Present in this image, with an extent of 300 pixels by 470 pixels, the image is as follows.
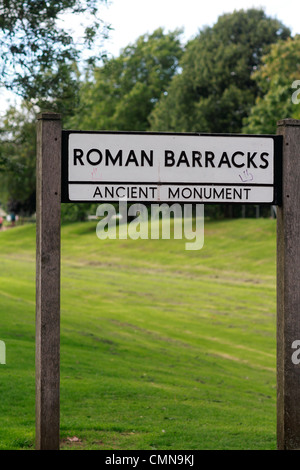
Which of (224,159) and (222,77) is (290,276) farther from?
(222,77)

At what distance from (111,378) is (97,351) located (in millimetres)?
3489

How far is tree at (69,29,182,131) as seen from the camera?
6862cm

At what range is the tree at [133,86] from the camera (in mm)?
68625

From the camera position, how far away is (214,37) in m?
60.2

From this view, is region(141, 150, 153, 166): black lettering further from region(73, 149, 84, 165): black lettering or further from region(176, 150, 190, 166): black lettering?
region(73, 149, 84, 165): black lettering

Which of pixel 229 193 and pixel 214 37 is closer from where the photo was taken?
pixel 229 193

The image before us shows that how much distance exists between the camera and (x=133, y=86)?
71062mm

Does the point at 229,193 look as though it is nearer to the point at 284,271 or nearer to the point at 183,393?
the point at 284,271

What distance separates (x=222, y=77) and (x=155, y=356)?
4630 centimetres

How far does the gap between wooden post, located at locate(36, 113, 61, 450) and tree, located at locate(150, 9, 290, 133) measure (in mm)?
52614

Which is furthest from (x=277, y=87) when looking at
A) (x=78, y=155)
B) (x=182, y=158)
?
(x=78, y=155)

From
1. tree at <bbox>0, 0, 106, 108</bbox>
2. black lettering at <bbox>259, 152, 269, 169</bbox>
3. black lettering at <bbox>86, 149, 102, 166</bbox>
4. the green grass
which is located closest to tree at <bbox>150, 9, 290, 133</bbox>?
the green grass

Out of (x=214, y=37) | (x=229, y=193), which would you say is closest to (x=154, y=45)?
(x=214, y=37)

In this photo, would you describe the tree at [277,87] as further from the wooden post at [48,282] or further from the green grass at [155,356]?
the wooden post at [48,282]
